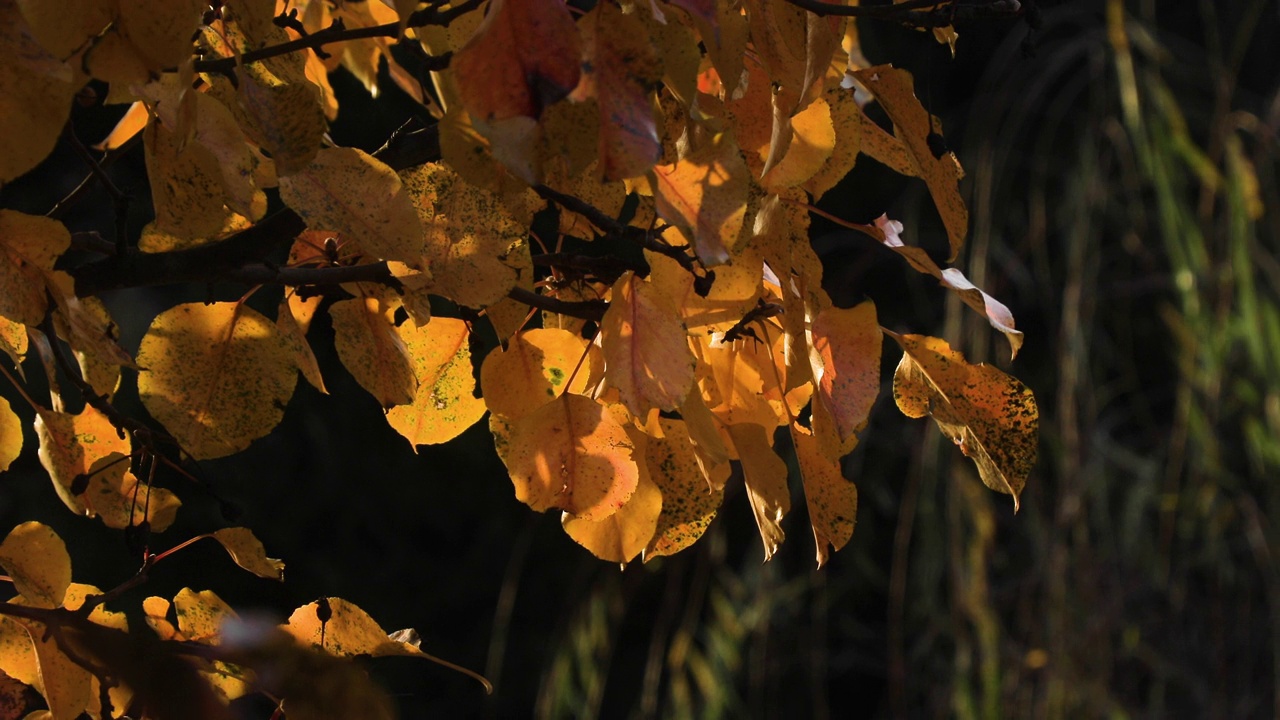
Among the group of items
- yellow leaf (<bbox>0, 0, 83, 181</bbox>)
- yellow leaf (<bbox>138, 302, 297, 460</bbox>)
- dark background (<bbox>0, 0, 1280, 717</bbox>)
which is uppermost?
yellow leaf (<bbox>0, 0, 83, 181</bbox>)

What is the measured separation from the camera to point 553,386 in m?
0.46

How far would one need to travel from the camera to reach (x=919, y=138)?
16.4 inches

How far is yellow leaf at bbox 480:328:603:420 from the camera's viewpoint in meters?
0.45

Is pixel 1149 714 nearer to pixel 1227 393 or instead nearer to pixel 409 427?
pixel 1227 393

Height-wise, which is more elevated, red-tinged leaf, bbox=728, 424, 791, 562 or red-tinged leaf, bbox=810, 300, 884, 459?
red-tinged leaf, bbox=810, 300, 884, 459

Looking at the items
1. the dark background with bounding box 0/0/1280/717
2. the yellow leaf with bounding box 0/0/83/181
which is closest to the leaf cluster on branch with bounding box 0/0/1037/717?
the yellow leaf with bounding box 0/0/83/181

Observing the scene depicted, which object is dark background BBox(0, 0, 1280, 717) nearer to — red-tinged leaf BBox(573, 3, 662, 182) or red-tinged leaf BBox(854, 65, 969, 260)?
red-tinged leaf BBox(854, 65, 969, 260)

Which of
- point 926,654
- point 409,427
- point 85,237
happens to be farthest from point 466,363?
point 926,654

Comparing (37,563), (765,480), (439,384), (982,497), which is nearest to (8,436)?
(37,563)

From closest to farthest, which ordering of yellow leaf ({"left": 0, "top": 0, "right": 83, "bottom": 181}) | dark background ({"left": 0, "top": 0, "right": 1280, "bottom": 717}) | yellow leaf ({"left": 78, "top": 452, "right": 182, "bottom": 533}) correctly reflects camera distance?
yellow leaf ({"left": 0, "top": 0, "right": 83, "bottom": 181})
yellow leaf ({"left": 78, "top": 452, "right": 182, "bottom": 533})
dark background ({"left": 0, "top": 0, "right": 1280, "bottom": 717})

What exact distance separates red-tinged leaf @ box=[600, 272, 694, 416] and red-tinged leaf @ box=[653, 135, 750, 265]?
0.13 feet

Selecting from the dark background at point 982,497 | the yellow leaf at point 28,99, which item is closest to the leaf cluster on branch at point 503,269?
the yellow leaf at point 28,99

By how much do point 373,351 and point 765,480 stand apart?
0.15 metres

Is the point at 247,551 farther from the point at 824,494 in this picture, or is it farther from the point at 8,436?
the point at 824,494
